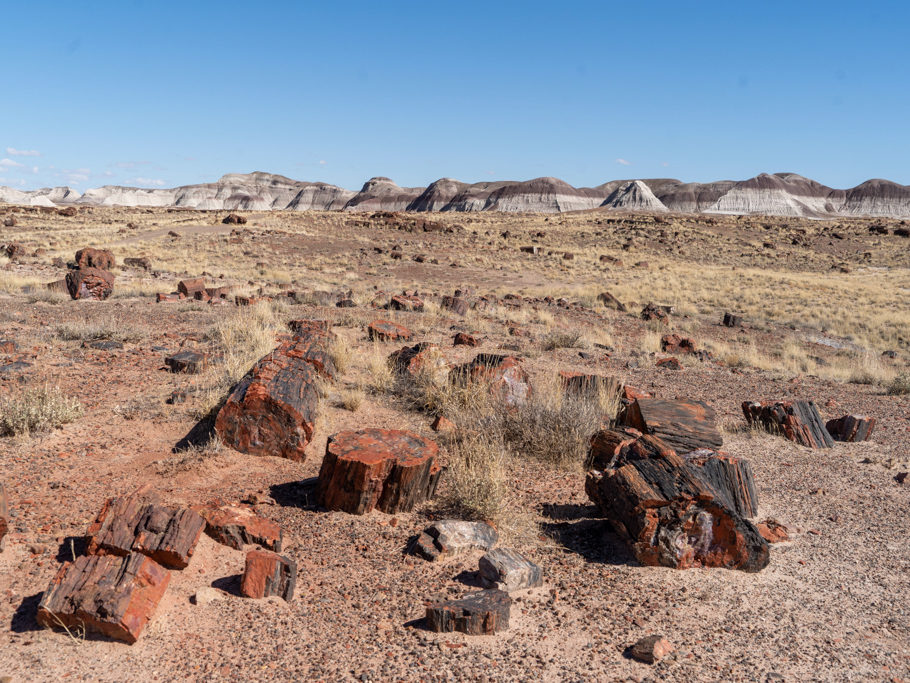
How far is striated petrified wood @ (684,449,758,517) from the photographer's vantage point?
4.88 m

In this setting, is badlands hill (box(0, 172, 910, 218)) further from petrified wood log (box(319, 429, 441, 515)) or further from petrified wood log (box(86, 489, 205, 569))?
petrified wood log (box(86, 489, 205, 569))

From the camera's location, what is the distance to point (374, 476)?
4.60 metres

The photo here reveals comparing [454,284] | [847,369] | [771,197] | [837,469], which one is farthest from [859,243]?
[771,197]

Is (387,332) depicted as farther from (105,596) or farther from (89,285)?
(89,285)

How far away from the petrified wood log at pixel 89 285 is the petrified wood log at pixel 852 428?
15102 millimetres

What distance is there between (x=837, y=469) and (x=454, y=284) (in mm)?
18869

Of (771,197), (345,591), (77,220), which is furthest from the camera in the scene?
(771,197)

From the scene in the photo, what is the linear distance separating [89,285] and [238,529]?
13404mm

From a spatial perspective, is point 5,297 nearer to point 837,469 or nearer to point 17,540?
point 17,540

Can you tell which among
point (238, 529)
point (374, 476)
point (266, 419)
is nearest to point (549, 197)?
point (266, 419)

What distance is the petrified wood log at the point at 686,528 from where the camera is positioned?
4.14m

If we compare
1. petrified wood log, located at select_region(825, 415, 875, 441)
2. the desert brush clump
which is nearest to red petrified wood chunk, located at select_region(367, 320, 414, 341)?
the desert brush clump

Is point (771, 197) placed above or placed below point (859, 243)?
above

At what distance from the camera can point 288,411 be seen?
18.2 feet
